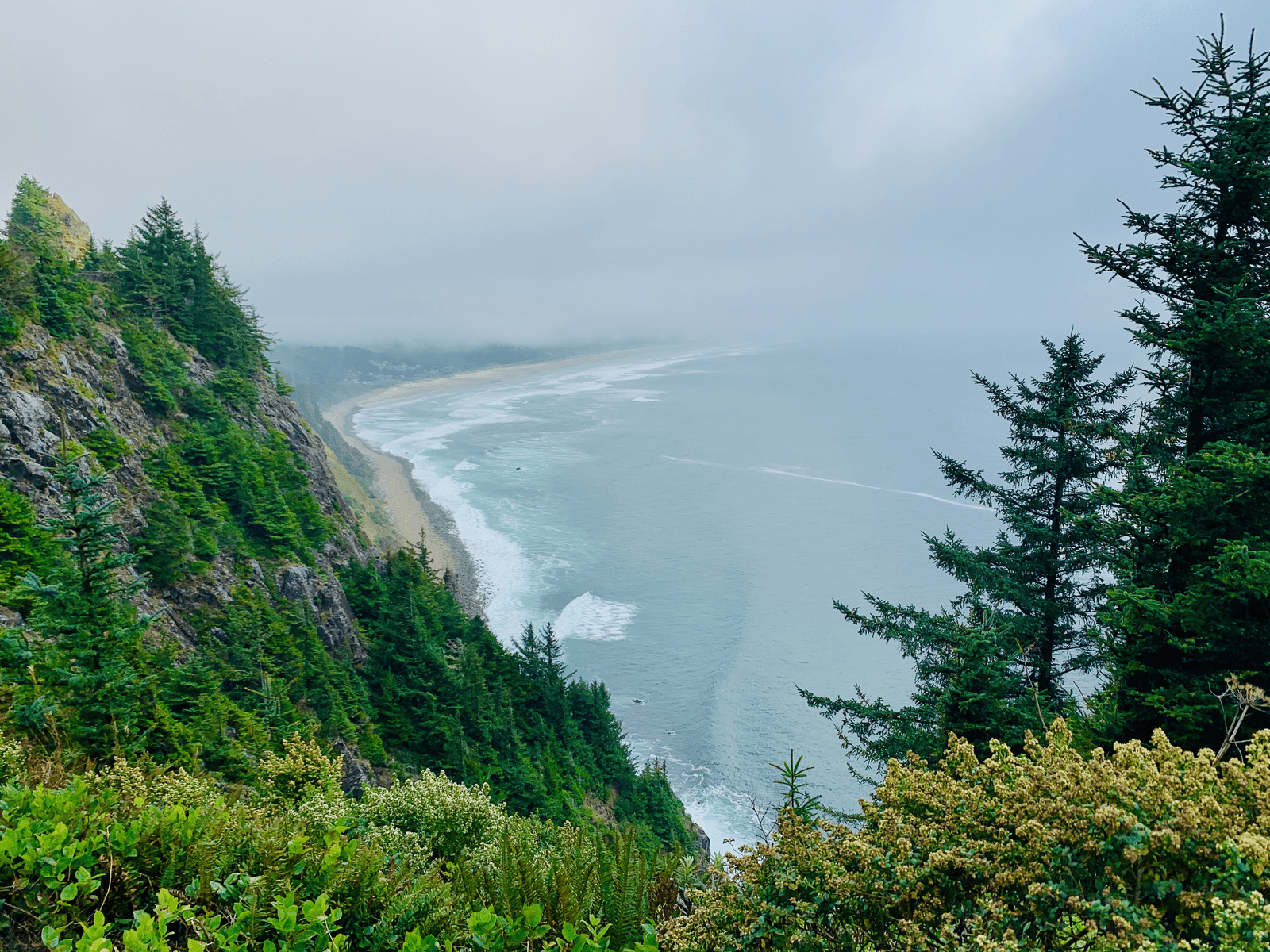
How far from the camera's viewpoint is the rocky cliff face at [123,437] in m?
21.5

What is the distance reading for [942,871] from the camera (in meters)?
4.52

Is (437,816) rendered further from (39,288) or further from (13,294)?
(39,288)

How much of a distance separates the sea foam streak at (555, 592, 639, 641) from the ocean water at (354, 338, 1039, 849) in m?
0.25

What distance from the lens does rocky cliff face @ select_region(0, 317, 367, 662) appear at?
21484mm

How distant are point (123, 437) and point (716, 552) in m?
62.5

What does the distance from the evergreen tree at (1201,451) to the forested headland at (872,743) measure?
0.16ft

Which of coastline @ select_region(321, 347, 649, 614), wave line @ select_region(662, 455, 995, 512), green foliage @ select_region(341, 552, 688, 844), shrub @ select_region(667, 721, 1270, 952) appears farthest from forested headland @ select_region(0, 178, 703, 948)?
wave line @ select_region(662, 455, 995, 512)

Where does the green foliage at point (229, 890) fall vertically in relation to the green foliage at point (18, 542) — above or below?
below

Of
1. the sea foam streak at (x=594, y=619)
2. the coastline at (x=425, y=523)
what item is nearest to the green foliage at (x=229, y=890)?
the coastline at (x=425, y=523)

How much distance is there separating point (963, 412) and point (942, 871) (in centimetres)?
16365

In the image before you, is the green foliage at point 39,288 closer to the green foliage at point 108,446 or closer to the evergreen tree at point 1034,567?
the green foliage at point 108,446

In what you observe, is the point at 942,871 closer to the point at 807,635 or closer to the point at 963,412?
the point at 807,635

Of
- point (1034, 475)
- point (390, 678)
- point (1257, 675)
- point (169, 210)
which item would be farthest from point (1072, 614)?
point (169, 210)

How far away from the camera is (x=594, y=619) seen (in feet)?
209
